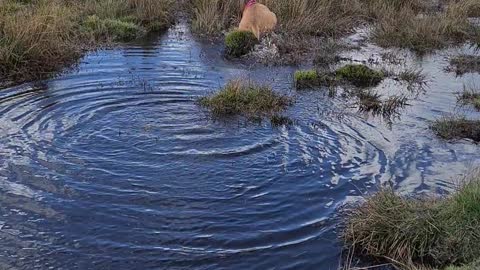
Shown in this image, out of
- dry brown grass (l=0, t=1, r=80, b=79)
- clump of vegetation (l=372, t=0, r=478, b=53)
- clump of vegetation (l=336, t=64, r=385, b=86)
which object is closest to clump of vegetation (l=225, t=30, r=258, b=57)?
clump of vegetation (l=336, t=64, r=385, b=86)

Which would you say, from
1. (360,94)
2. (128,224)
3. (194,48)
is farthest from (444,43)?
(128,224)

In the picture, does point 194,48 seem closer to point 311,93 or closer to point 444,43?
point 311,93

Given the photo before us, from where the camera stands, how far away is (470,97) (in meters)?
11.9

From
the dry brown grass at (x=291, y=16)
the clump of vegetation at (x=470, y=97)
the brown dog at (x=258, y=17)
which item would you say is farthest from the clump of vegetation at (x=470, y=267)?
the dry brown grass at (x=291, y=16)

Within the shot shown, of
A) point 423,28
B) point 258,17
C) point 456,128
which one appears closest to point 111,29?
point 258,17

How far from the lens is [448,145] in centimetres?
951

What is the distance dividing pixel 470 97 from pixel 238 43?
18.0ft

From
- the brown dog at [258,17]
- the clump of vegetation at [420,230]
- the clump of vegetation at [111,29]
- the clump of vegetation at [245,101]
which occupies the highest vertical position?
the brown dog at [258,17]

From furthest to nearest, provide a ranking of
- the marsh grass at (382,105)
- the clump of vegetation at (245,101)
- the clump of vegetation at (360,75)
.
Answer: the clump of vegetation at (360,75), the marsh grass at (382,105), the clump of vegetation at (245,101)

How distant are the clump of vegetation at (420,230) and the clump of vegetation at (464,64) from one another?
26.6 ft

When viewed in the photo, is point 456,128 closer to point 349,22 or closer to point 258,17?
point 258,17

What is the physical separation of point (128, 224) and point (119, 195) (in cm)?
69

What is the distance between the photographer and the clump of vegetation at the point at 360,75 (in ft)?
42.0

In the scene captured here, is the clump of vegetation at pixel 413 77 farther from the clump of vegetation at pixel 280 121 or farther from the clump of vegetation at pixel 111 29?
the clump of vegetation at pixel 111 29
